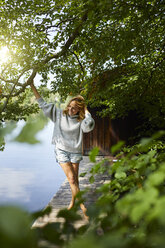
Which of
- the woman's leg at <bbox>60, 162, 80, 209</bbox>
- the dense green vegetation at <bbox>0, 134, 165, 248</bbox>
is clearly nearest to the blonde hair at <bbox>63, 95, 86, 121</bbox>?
the woman's leg at <bbox>60, 162, 80, 209</bbox>

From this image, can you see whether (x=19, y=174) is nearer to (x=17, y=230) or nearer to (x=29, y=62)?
(x=29, y=62)

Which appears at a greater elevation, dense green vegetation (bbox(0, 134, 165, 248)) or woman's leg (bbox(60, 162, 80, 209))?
dense green vegetation (bbox(0, 134, 165, 248))

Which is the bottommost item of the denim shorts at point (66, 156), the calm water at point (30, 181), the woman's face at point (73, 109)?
the calm water at point (30, 181)

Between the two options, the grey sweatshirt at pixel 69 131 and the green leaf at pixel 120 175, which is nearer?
the green leaf at pixel 120 175

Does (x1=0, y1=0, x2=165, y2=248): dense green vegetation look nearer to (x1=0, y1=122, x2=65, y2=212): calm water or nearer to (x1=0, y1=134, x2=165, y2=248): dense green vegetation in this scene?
(x1=0, y1=134, x2=165, y2=248): dense green vegetation

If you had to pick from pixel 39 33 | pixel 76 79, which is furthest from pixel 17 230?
pixel 76 79

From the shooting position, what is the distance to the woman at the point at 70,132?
4153 mm

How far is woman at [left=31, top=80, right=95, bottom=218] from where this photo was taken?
4.15 metres

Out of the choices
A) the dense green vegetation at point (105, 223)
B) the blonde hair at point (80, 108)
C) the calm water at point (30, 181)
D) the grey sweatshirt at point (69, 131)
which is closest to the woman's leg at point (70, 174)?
the grey sweatshirt at point (69, 131)

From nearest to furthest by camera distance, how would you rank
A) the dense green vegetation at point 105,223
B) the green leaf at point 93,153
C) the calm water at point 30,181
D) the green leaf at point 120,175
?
the dense green vegetation at point 105,223 → the green leaf at point 93,153 → the green leaf at point 120,175 → the calm water at point 30,181

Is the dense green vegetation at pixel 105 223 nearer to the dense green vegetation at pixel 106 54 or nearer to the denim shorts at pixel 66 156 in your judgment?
the dense green vegetation at pixel 106 54

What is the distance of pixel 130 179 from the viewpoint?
Result: 1.45 m

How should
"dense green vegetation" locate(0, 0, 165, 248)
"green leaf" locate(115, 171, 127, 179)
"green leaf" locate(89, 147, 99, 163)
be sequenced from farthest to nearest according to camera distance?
"dense green vegetation" locate(0, 0, 165, 248) < "green leaf" locate(115, 171, 127, 179) < "green leaf" locate(89, 147, 99, 163)

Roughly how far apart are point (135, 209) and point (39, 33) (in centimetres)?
600
